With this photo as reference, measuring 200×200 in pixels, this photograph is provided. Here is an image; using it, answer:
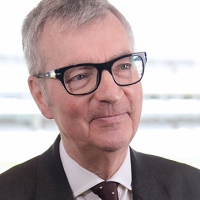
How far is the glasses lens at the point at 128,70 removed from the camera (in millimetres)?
933

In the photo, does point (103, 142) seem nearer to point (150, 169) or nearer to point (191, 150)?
point (150, 169)

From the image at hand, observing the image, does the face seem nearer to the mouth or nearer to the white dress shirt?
the mouth

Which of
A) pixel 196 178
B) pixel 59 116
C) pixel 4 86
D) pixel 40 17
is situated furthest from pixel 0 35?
pixel 196 178

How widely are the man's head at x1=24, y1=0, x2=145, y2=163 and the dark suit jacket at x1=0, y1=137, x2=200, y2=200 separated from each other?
0.51 ft

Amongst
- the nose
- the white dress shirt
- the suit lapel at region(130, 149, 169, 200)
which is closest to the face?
the nose

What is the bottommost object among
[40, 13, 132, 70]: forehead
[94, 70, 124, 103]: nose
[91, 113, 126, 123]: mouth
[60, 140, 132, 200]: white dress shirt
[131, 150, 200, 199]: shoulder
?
[131, 150, 200, 199]: shoulder

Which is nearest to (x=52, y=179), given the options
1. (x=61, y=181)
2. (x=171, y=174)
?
(x=61, y=181)

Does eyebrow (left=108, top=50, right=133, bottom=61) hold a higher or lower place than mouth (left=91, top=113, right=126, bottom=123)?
higher

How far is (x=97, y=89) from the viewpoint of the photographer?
892 millimetres

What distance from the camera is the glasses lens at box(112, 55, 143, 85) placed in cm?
93

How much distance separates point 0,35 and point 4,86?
0.24 meters

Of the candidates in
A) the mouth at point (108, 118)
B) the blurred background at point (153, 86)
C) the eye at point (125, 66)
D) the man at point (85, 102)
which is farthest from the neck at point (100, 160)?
the blurred background at point (153, 86)

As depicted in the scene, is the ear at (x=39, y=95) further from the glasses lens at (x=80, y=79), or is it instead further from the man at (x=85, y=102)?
the glasses lens at (x=80, y=79)

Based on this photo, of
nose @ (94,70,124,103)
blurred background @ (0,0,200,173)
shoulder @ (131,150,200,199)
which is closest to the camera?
nose @ (94,70,124,103)
